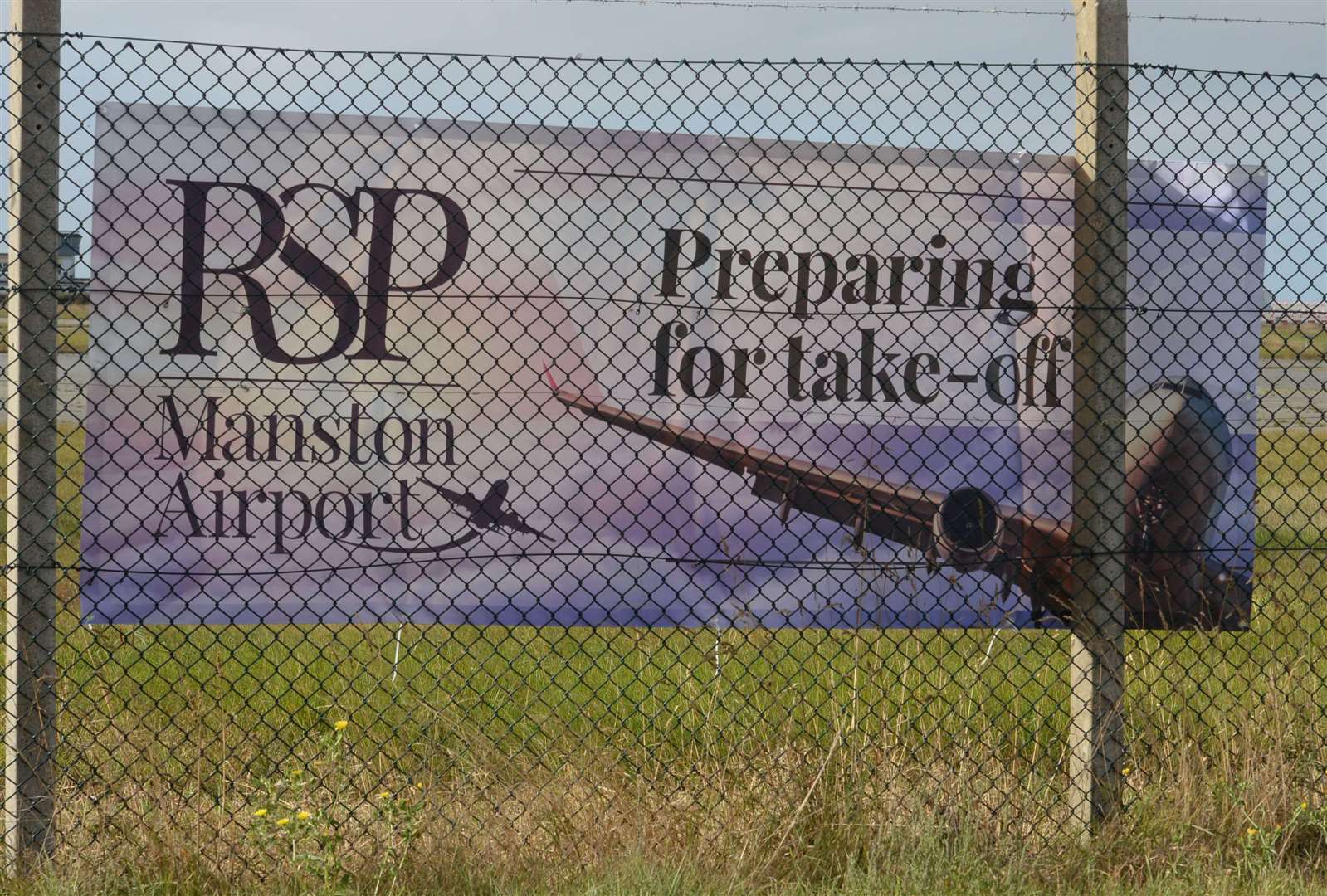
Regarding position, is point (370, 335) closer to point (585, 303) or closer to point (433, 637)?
point (585, 303)

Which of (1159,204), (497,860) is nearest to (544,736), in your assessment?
(497,860)

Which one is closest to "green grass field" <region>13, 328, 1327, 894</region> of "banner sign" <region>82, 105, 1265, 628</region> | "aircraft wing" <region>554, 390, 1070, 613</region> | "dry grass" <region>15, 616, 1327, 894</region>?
"dry grass" <region>15, 616, 1327, 894</region>

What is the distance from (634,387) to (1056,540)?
5.24ft

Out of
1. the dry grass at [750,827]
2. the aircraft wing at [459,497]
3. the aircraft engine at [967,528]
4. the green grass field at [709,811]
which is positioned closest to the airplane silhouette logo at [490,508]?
the aircraft wing at [459,497]

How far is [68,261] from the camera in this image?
3582 millimetres

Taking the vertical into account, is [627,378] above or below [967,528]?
above

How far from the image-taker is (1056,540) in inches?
168

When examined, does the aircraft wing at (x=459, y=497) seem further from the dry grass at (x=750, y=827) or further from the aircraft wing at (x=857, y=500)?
the dry grass at (x=750, y=827)

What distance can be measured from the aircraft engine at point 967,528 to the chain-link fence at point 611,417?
0.05ft

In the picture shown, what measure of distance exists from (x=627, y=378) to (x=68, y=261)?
1753mm

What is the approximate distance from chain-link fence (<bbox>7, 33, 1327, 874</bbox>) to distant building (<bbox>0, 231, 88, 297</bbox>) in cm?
3

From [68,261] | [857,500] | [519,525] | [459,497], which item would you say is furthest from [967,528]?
[68,261]

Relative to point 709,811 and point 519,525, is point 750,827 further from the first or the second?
point 519,525

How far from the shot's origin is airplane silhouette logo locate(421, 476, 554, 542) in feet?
13.1
